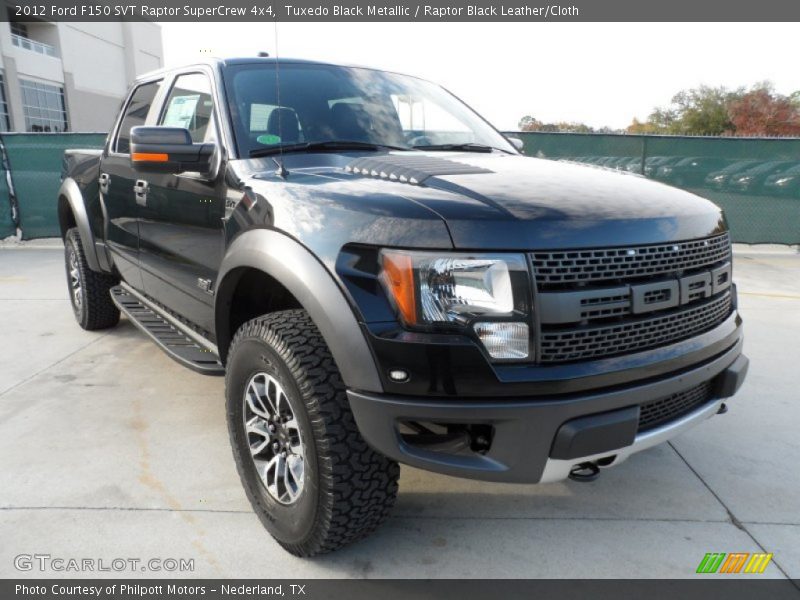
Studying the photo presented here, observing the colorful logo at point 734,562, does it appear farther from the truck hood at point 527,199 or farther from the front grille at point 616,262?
the truck hood at point 527,199

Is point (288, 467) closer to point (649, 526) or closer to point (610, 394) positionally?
point (610, 394)

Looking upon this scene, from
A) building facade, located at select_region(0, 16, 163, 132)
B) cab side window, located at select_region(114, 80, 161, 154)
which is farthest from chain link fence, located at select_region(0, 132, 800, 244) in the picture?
building facade, located at select_region(0, 16, 163, 132)

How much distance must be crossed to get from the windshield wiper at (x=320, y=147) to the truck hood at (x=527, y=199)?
10 centimetres

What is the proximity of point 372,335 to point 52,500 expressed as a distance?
1.72m

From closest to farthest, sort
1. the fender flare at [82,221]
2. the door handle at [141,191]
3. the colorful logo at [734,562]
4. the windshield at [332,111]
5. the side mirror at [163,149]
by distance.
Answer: the colorful logo at [734,562], the side mirror at [163,149], the windshield at [332,111], the door handle at [141,191], the fender flare at [82,221]

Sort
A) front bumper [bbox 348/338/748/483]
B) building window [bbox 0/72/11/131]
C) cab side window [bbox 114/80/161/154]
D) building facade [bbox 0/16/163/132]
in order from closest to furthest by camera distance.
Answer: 1. front bumper [bbox 348/338/748/483]
2. cab side window [bbox 114/80/161/154]
3. building window [bbox 0/72/11/131]
4. building facade [bbox 0/16/163/132]

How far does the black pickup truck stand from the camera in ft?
5.92

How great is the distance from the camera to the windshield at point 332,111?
9.14 ft

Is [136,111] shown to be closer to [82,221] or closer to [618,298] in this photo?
[82,221]

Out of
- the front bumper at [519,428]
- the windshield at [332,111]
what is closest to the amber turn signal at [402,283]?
the front bumper at [519,428]

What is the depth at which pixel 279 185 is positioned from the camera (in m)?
2.31

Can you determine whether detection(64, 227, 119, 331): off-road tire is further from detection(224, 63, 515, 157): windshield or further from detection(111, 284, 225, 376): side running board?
detection(224, 63, 515, 157): windshield

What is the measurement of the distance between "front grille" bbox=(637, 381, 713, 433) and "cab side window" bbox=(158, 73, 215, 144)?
6.90 ft

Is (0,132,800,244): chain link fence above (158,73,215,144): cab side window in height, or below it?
below
